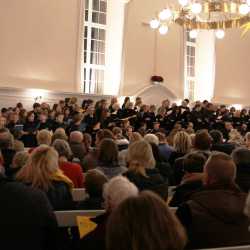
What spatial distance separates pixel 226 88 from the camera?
20266 mm

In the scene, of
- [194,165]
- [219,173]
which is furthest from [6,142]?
[219,173]

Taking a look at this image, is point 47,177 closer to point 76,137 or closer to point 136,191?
point 136,191

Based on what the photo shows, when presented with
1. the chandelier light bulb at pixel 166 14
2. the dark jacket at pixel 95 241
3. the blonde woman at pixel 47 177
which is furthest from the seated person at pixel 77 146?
the chandelier light bulb at pixel 166 14

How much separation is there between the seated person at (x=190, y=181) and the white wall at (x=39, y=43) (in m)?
10.5

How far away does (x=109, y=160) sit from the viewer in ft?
17.5

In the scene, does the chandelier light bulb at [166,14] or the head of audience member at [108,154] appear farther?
the chandelier light bulb at [166,14]

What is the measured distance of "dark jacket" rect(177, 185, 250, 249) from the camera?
10.3 feet

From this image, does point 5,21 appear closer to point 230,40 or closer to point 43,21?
point 43,21

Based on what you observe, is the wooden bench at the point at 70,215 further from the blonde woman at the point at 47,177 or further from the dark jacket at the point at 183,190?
the dark jacket at the point at 183,190

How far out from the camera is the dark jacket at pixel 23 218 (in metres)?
2.96

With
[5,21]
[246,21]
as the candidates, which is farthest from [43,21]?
[246,21]

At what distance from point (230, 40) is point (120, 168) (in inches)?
637

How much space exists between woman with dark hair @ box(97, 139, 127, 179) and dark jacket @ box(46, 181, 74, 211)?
91 centimetres

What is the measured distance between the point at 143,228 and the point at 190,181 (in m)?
2.64
